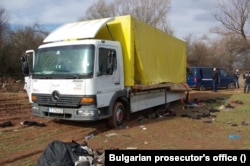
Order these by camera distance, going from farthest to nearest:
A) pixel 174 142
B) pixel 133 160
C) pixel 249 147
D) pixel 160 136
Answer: pixel 160 136 → pixel 174 142 → pixel 249 147 → pixel 133 160

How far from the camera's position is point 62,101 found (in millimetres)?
8766

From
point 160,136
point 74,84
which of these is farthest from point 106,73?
point 160,136

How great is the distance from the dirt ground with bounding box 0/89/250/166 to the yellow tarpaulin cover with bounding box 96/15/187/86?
1535 mm

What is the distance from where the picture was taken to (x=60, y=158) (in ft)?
16.6

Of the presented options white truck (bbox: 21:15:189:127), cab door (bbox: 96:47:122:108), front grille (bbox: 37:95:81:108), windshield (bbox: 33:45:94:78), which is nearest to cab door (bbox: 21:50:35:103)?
white truck (bbox: 21:15:189:127)

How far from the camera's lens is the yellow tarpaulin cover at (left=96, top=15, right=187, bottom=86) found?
9797 mm

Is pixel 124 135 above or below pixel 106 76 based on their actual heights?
below

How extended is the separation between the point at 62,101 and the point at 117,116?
1.87 meters

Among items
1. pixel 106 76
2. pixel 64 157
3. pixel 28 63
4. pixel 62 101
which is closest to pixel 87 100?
pixel 62 101

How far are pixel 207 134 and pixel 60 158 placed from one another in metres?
5.24

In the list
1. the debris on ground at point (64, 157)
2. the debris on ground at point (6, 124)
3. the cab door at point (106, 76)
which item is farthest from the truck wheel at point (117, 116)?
the debris on ground at point (64, 157)

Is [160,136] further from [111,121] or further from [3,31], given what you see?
[3,31]

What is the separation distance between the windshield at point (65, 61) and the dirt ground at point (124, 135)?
1696 mm

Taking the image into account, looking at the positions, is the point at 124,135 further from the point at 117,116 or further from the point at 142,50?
the point at 142,50
